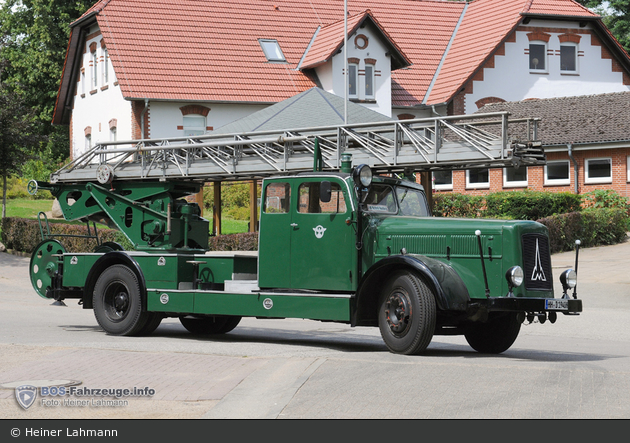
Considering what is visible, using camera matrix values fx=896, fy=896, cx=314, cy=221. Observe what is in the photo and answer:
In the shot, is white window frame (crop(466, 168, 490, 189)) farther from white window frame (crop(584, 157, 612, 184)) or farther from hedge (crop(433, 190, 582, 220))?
hedge (crop(433, 190, 582, 220))

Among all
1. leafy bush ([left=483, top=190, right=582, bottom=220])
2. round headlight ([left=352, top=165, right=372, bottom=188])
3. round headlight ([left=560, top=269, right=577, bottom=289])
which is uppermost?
leafy bush ([left=483, top=190, right=582, bottom=220])

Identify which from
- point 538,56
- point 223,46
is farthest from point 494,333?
point 538,56

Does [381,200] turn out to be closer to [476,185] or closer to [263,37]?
[476,185]

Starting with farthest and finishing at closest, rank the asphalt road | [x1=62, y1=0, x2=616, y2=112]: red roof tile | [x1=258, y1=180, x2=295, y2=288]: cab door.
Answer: [x1=62, y1=0, x2=616, y2=112]: red roof tile < [x1=258, y1=180, x2=295, y2=288]: cab door < the asphalt road

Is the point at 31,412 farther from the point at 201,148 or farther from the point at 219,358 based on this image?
the point at 201,148

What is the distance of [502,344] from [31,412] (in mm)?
6532

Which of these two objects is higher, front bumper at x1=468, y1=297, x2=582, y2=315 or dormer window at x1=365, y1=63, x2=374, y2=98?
dormer window at x1=365, y1=63, x2=374, y2=98

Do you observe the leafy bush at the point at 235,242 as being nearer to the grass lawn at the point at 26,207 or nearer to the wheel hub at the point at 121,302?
the wheel hub at the point at 121,302

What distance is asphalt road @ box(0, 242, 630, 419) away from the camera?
778 cm

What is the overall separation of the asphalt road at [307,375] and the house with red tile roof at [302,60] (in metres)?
21.9

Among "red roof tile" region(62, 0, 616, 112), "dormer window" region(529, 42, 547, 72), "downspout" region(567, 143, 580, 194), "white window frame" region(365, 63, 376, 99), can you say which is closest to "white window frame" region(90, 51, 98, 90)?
"red roof tile" region(62, 0, 616, 112)

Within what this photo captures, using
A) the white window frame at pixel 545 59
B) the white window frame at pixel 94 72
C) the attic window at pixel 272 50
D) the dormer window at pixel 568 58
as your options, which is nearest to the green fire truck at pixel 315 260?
the attic window at pixel 272 50

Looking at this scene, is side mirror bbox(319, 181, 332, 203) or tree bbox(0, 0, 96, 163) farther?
tree bbox(0, 0, 96, 163)

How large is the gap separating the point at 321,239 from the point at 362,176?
1039 mm
